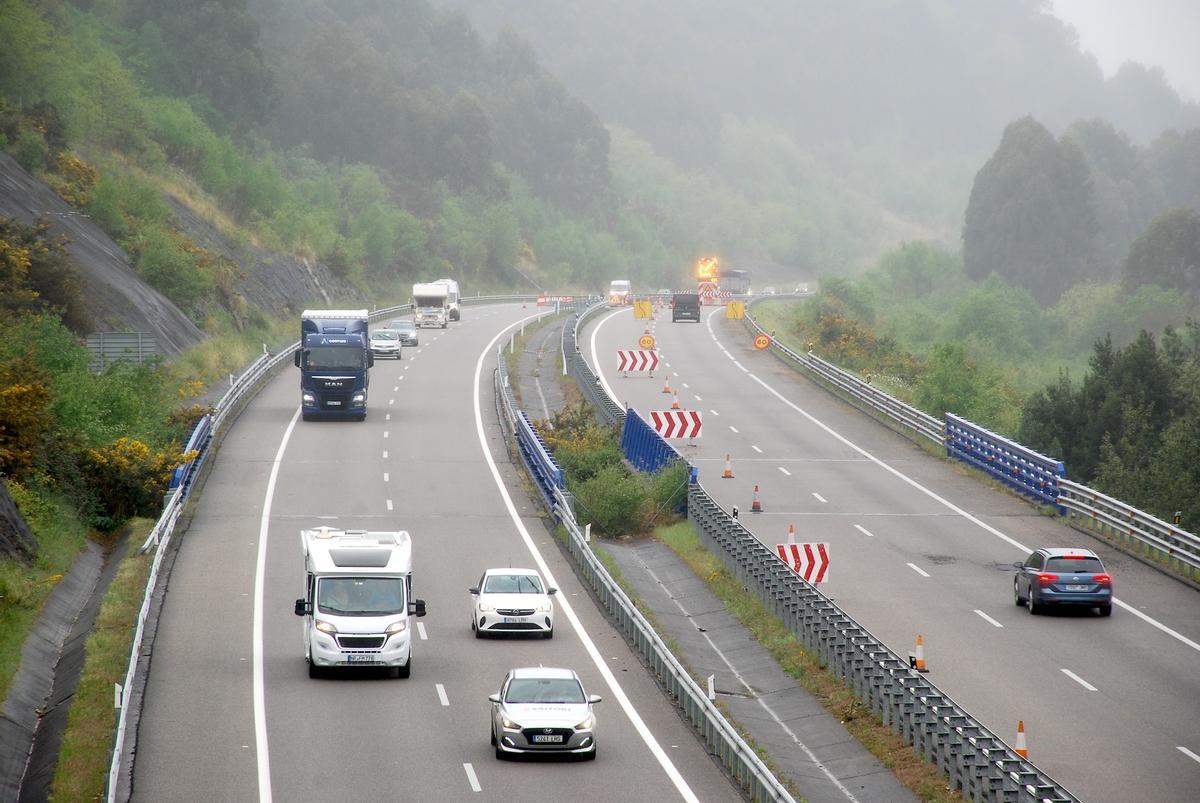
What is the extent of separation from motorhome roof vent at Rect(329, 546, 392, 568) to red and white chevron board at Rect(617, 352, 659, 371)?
1718 inches

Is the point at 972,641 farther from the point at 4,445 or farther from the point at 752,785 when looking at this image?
the point at 4,445

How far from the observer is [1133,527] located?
125 feet

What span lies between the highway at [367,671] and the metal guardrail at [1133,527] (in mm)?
13633

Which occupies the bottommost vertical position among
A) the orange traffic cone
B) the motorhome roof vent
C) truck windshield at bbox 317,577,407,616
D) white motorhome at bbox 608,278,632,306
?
white motorhome at bbox 608,278,632,306

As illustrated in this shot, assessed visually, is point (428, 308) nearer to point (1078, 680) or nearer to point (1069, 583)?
point (1069, 583)

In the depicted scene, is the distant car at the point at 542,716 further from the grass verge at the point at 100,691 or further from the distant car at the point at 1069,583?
the distant car at the point at 1069,583

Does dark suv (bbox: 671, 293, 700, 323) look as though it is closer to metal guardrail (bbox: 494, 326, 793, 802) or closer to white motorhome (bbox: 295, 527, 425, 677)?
metal guardrail (bbox: 494, 326, 793, 802)

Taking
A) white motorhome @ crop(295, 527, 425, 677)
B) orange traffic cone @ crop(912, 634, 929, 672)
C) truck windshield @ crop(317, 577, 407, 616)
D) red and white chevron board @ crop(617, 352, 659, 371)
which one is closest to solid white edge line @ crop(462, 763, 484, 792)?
white motorhome @ crop(295, 527, 425, 677)

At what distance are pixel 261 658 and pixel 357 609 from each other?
8.62 ft

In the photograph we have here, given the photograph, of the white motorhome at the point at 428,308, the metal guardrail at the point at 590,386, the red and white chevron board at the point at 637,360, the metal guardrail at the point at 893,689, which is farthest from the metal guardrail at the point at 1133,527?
the white motorhome at the point at 428,308

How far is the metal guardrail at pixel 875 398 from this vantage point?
53906 mm

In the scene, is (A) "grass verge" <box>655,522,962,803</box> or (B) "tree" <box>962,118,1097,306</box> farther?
(B) "tree" <box>962,118,1097,306</box>

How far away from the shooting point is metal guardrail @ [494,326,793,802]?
20391mm

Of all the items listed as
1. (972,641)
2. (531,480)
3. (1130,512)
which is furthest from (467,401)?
(972,641)
